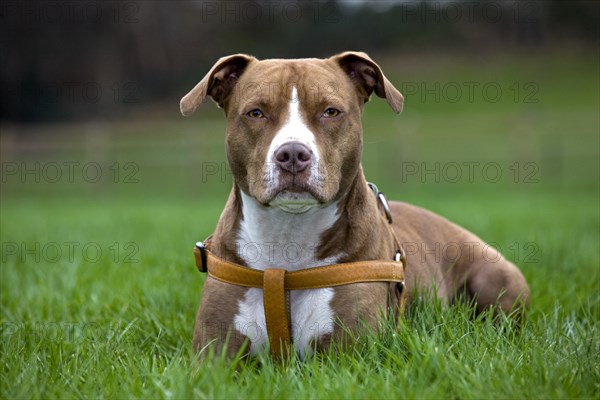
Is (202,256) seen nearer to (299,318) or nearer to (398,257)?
(299,318)

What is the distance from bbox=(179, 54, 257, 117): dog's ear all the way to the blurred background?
1151 cm

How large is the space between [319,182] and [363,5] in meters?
30.6

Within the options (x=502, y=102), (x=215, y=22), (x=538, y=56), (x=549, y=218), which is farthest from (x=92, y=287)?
(x=538, y=56)

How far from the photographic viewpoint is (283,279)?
329 centimetres

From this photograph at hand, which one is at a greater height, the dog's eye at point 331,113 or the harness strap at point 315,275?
the dog's eye at point 331,113

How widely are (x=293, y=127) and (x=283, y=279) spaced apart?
704mm

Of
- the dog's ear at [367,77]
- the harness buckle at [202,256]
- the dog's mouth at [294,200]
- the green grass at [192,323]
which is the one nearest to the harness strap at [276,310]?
the green grass at [192,323]

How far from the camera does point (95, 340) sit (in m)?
3.70

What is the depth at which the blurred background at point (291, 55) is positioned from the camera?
2047 cm

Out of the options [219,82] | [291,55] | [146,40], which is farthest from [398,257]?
[146,40]

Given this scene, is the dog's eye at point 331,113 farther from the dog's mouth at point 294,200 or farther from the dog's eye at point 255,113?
the dog's mouth at point 294,200

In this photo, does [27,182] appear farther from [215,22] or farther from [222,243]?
[222,243]

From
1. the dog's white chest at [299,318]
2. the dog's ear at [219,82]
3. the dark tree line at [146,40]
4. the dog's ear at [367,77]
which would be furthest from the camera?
the dark tree line at [146,40]

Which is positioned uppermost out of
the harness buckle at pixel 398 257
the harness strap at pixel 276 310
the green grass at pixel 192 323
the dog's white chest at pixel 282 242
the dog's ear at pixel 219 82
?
the dog's ear at pixel 219 82
